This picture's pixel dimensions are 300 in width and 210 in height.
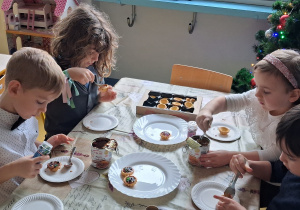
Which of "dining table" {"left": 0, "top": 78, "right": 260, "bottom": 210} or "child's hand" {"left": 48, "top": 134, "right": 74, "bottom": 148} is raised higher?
"child's hand" {"left": 48, "top": 134, "right": 74, "bottom": 148}

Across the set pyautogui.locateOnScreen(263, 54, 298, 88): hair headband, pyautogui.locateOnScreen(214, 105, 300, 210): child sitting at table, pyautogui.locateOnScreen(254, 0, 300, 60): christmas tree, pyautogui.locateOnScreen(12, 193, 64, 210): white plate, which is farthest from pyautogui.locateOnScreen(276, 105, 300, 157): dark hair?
pyautogui.locateOnScreen(254, 0, 300, 60): christmas tree

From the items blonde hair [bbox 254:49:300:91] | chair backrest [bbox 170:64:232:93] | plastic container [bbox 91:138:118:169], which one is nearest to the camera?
plastic container [bbox 91:138:118:169]

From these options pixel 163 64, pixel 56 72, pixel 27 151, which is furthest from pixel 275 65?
pixel 163 64

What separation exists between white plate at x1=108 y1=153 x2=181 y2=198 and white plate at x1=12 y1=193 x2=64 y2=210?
0.18 metres

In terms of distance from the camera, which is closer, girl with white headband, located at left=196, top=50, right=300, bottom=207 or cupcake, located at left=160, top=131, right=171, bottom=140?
girl with white headband, located at left=196, top=50, right=300, bottom=207

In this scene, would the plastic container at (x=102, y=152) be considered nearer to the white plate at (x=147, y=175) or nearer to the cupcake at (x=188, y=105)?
the white plate at (x=147, y=175)

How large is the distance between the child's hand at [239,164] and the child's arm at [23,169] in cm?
62

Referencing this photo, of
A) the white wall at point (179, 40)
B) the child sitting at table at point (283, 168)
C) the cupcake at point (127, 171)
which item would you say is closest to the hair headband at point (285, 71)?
the child sitting at table at point (283, 168)

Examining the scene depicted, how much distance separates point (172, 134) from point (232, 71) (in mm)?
1727

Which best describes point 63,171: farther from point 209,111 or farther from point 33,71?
point 209,111

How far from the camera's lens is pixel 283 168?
1.11 m

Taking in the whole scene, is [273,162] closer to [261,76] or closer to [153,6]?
[261,76]

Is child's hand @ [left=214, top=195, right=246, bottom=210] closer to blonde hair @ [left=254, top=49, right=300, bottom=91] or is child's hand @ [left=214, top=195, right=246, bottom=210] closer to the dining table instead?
the dining table

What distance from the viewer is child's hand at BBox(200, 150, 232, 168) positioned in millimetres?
1115
